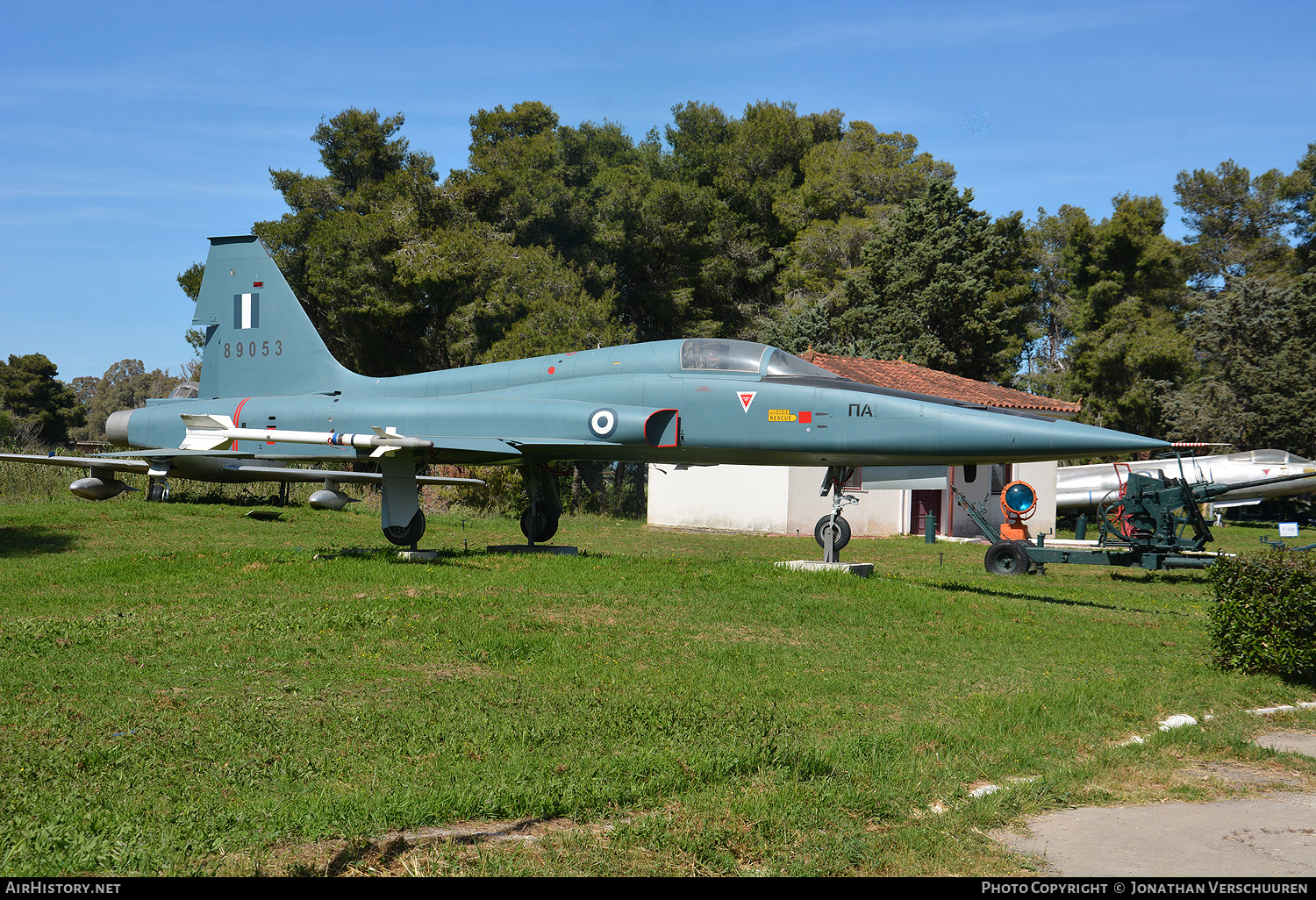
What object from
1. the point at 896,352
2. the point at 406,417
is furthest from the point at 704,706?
the point at 896,352

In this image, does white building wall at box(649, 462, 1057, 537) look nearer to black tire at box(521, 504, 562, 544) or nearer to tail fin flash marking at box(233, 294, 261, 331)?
black tire at box(521, 504, 562, 544)

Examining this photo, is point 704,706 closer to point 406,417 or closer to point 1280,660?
point 1280,660

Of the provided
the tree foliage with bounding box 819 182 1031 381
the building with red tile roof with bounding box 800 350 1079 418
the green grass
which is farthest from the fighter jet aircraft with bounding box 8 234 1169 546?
the tree foliage with bounding box 819 182 1031 381

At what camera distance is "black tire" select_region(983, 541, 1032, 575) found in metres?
17.0

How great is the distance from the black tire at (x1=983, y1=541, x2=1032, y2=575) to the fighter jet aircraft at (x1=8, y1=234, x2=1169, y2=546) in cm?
539

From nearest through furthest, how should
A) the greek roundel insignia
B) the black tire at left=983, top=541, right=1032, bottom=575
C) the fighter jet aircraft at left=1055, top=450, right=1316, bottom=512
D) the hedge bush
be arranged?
the hedge bush, the greek roundel insignia, the black tire at left=983, top=541, right=1032, bottom=575, the fighter jet aircraft at left=1055, top=450, right=1316, bottom=512

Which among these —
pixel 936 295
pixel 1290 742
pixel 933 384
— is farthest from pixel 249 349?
pixel 936 295

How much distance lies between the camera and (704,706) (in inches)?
253

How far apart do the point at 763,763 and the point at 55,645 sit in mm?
5619

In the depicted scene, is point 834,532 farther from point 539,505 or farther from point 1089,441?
point 539,505

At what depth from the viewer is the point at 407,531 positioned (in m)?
13.6

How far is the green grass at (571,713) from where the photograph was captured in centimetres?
411

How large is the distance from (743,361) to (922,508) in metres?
17.4

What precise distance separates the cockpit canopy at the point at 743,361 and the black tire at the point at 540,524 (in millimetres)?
3739
